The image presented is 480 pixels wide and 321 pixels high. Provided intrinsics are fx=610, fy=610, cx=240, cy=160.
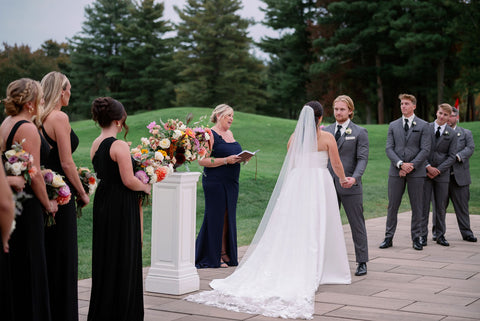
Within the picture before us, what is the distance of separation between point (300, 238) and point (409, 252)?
3184 millimetres

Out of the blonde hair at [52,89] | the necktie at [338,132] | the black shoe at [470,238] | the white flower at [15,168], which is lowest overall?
the black shoe at [470,238]

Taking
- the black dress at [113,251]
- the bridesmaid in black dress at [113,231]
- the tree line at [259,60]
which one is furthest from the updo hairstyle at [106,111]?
the tree line at [259,60]

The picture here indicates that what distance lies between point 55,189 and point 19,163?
0.64 m

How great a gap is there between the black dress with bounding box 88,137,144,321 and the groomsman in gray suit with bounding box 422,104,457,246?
6.07 m

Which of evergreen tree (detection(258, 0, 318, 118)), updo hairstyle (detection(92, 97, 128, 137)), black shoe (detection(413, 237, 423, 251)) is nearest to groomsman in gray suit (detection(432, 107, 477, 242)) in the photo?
black shoe (detection(413, 237, 423, 251))

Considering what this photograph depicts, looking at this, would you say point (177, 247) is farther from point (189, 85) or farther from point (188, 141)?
point (189, 85)

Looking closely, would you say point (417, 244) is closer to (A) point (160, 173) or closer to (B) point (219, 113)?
(B) point (219, 113)

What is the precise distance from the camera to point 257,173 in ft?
62.8

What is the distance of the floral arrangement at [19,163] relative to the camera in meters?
3.81

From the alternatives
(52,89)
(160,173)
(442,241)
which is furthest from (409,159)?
(52,89)

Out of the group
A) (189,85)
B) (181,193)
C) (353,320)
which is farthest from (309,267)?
(189,85)

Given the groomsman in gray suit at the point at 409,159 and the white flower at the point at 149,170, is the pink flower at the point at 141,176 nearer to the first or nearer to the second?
the white flower at the point at 149,170

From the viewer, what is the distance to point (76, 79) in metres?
50.5

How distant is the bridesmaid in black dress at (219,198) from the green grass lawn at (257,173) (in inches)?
40.9
